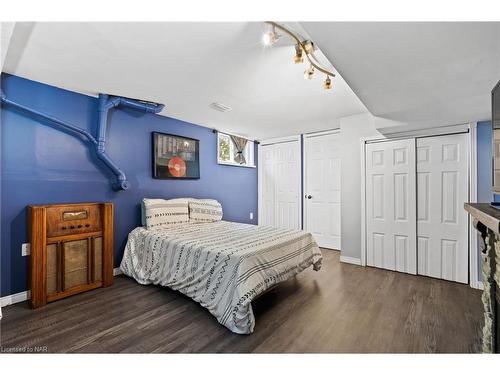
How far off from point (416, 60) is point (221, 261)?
6.51 feet

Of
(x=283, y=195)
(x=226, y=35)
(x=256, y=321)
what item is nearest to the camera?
(x=226, y=35)

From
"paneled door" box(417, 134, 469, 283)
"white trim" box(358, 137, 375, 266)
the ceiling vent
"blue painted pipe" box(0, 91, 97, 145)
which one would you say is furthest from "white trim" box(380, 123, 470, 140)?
"blue painted pipe" box(0, 91, 97, 145)

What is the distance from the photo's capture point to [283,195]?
509 centimetres

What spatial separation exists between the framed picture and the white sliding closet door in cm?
188

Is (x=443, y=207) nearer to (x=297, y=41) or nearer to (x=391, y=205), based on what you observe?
(x=391, y=205)

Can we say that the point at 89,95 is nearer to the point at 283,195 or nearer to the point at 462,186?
the point at 283,195

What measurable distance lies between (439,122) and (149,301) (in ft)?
12.3

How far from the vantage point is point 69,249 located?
2.36m

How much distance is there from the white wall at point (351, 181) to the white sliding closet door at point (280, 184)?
4.16 ft

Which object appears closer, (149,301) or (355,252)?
(149,301)

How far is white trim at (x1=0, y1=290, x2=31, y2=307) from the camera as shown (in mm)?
2164

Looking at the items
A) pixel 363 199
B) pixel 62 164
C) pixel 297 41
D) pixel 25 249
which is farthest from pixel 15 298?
pixel 363 199

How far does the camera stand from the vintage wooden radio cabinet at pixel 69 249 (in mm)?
2143
